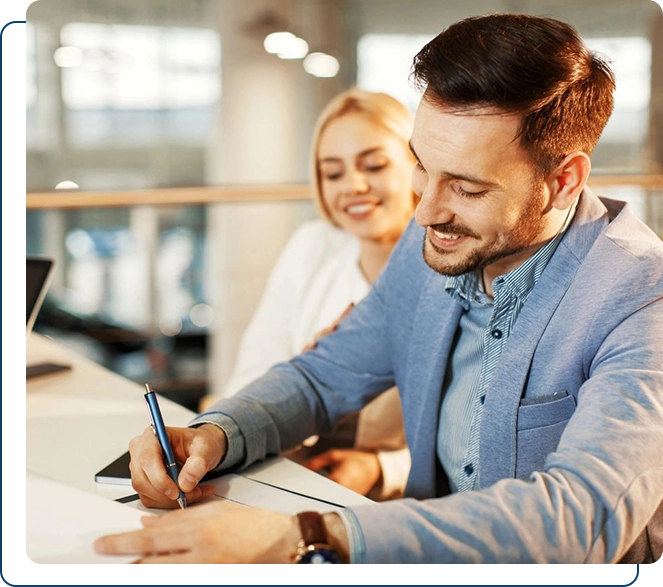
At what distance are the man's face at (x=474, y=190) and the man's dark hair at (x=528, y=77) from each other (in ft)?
0.06

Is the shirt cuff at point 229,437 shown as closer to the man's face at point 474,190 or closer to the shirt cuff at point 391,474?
the man's face at point 474,190

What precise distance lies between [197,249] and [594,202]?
13.0 ft

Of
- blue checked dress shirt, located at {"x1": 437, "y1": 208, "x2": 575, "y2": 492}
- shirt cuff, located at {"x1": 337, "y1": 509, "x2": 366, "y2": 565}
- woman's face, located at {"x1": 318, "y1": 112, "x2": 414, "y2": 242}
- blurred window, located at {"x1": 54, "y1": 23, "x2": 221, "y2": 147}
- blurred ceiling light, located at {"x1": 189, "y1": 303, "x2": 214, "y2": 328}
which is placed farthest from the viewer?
blurred window, located at {"x1": 54, "y1": 23, "x2": 221, "y2": 147}

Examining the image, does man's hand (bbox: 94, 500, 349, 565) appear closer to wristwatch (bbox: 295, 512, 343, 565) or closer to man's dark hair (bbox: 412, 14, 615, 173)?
wristwatch (bbox: 295, 512, 343, 565)

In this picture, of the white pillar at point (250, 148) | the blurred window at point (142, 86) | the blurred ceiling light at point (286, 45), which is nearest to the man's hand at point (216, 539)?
the white pillar at point (250, 148)

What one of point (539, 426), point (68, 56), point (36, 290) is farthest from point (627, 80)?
point (68, 56)

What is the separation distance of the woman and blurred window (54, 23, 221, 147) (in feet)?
10.1

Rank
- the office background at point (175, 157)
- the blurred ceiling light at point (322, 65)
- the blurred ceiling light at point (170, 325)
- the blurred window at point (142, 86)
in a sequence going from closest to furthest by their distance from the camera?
the office background at point (175, 157) → the blurred ceiling light at point (322, 65) → the blurred window at point (142, 86) → the blurred ceiling light at point (170, 325)

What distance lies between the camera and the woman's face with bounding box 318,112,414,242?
4.89 feet

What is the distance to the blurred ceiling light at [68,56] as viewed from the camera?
3.96m

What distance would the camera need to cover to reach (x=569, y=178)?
0.89 metres

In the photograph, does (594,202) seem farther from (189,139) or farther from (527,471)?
(189,139)

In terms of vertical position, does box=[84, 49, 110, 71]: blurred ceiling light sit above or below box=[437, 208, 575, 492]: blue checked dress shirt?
above

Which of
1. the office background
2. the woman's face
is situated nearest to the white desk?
the woman's face
